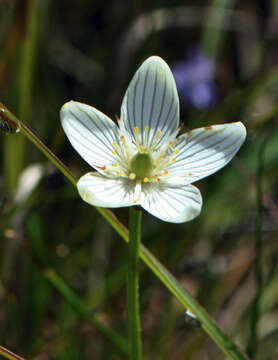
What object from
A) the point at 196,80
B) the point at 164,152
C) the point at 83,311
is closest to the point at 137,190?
the point at 164,152

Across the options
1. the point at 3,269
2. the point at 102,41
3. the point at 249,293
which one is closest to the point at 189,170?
the point at 3,269

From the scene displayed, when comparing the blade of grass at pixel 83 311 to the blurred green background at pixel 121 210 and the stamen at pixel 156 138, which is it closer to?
the blurred green background at pixel 121 210

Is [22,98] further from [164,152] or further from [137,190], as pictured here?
[137,190]

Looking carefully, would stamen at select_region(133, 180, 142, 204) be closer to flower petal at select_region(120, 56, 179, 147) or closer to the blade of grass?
flower petal at select_region(120, 56, 179, 147)

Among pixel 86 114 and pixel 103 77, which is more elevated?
pixel 103 77

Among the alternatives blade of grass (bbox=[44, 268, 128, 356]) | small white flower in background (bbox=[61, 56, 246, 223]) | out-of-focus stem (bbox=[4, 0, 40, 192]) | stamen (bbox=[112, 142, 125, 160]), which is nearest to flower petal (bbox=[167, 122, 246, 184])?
small white flower in background (bbox=[61, 56, 246, 223])

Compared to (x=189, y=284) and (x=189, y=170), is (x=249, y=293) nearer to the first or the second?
(x=189, y=284)
